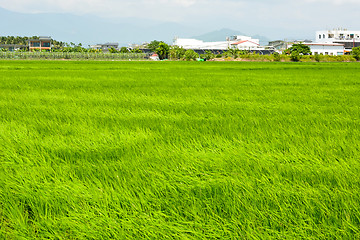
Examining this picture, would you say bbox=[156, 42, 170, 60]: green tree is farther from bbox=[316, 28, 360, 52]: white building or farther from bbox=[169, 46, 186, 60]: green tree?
bbox=[316, 28, 360, 52]: white building

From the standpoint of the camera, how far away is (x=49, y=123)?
4.04 m

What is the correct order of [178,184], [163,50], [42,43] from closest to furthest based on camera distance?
[178,184] → [163,50] → [42,43]

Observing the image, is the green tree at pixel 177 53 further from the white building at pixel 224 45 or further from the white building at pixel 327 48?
the white building at pixel 327 48

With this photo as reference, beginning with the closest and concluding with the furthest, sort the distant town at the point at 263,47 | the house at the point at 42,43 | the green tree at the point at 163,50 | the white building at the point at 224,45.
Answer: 1. the green tree at the point at 163,50
2. the distant town at the point at 263,47
3. the white building at the point at 224,45
4. the house at the point at 42,43

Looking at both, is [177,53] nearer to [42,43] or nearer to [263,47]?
[263,47]

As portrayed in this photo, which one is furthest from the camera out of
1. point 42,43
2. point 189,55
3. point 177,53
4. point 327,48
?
point 42,43

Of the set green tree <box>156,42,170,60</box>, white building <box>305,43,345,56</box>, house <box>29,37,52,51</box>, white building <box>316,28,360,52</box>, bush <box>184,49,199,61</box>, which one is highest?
white building <box>316,28,360,52</box>

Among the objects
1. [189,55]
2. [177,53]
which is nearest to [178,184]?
[189,55]

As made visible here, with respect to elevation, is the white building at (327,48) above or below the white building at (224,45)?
below

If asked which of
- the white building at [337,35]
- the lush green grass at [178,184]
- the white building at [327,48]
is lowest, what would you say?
the lush green grass at [178,184]

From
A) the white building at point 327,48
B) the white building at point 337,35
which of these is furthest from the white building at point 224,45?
the white building at point 337,35

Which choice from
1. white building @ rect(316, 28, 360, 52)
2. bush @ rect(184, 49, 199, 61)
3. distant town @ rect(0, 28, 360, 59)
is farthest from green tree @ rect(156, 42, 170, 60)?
white building @ rect(316, 28, 360, 52)

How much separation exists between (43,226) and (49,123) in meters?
2.59

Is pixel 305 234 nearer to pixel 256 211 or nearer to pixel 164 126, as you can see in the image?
pixel 256 211
